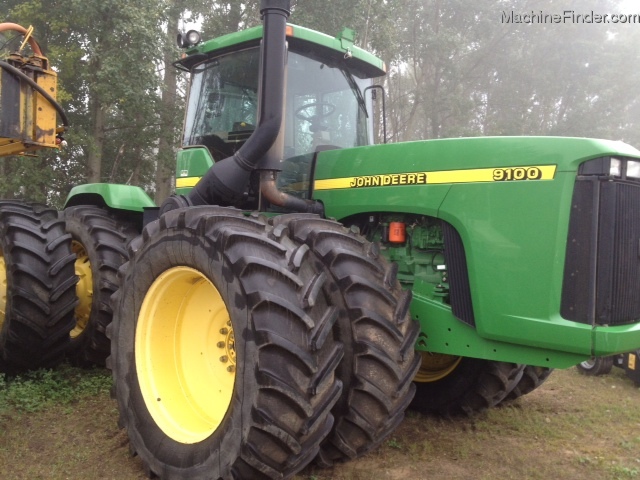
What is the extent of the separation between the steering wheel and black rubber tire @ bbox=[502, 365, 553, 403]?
2430 mm

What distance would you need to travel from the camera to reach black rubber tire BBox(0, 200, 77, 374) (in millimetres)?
4266

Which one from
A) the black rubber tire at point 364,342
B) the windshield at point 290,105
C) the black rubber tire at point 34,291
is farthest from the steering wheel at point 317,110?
the black rubber tire at point 34,291

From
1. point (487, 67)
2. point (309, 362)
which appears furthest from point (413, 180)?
point (487, 67)

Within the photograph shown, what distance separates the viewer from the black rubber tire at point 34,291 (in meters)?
4.27

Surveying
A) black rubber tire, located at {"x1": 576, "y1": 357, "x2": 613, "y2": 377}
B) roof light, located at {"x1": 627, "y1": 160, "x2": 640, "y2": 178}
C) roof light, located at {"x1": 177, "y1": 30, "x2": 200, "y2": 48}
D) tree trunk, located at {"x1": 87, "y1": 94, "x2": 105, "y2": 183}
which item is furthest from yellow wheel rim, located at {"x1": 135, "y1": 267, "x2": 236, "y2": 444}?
tree trunk, located at {"x1": 87, "y1": 94, "x2": 105, "y2": 183}

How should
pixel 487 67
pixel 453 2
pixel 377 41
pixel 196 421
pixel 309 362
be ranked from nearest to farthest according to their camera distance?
1. pixel 309 362
2. pixel 196 421
3. pixel 377 41
4. pixel 453 2
5. pixel 487 67

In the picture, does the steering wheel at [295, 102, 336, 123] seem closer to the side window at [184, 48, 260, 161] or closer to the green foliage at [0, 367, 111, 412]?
the side window at [184, 48, 260, 161]

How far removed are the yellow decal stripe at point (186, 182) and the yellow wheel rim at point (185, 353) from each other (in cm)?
126

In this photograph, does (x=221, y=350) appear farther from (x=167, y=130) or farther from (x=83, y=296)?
(x=167, y=130)

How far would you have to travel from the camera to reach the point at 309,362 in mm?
2523

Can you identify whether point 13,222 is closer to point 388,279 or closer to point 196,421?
point 196,421

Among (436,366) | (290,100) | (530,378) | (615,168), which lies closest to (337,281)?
(615,168)

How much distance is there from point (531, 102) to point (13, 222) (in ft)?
89.9

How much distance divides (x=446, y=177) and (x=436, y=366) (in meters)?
1.74
